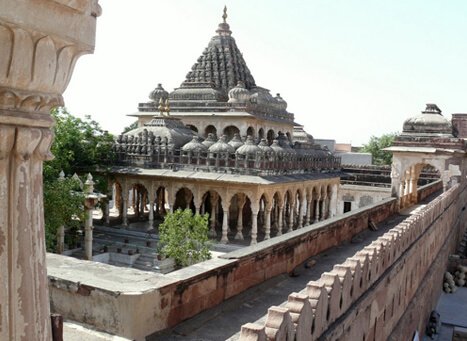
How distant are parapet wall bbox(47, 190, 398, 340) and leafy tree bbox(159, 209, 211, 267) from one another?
945 cm

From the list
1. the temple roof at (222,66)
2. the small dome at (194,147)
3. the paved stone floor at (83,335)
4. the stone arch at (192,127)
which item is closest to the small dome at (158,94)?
the temple roof at (222,66)

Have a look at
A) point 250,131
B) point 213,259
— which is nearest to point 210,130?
point 250,131

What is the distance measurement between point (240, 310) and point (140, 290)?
180 centimetres

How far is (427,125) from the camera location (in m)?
21.3

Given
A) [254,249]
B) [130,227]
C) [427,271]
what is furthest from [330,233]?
[130,227]

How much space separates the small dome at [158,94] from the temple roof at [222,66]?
1300mm

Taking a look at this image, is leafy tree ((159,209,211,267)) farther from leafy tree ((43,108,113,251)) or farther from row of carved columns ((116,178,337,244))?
row of carved columns ((116,178,337,244))

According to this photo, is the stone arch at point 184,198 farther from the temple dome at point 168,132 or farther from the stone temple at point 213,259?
the temple dome at point 168,132

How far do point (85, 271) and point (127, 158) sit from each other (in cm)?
2130

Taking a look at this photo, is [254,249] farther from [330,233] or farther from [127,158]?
[127,158]

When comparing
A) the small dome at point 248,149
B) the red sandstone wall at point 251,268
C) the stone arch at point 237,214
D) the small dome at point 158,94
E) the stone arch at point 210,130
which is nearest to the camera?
the red sandstone wall at point 251,268

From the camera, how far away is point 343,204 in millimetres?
36688

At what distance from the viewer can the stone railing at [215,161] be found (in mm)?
22672

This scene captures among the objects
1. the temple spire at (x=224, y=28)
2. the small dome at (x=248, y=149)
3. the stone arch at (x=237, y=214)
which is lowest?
the stone arch at (x=237, y=214)
